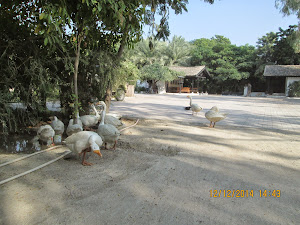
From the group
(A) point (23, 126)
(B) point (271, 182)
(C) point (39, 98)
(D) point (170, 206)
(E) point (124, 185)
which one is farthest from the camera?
(A) point (23, 126)

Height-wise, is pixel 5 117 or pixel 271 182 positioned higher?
pixel 5 117

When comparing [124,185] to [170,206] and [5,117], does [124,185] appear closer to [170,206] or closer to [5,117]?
[170,206]

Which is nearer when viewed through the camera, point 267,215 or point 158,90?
point 267,215

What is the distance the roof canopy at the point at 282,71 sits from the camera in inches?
1109

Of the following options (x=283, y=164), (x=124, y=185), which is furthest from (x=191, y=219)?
(x=283, y=164)

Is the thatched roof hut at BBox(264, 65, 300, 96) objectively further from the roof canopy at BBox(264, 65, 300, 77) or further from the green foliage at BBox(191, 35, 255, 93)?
the green foliage at BBox(191, 35, 255, 93)

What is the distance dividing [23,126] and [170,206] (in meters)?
4.95

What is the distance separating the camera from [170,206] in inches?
106

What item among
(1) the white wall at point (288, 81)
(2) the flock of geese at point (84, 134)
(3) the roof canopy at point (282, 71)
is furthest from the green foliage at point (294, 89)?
(2) the flock of geese at point (84, 134)

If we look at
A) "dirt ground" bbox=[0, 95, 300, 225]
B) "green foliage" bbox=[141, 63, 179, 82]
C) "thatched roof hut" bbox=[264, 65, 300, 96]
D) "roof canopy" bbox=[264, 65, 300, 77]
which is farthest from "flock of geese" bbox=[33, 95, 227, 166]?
"thatched roof hut" bbox=[264, 65, 300, 96]

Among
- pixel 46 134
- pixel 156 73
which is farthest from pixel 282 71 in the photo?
pixel 46 134

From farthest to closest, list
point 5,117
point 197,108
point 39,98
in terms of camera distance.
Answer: point 197,108
point 39,98
point 5,117
